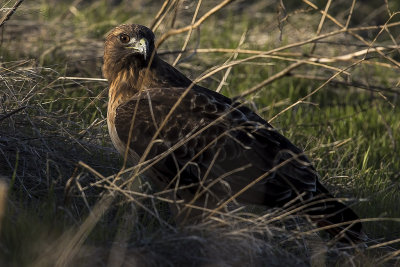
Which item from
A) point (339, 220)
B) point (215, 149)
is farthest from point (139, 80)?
point (339, 220)

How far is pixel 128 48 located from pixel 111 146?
2.22 feet

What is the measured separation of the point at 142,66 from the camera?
15.2ft

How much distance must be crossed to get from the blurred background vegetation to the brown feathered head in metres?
0.20

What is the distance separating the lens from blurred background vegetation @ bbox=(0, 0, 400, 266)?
3338 mm

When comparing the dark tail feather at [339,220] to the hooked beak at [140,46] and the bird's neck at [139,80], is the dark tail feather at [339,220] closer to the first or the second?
the bird's neck at [139,80]

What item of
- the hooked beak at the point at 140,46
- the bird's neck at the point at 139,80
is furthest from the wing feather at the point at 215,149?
Answer: the hooked beak at the point at 140,46

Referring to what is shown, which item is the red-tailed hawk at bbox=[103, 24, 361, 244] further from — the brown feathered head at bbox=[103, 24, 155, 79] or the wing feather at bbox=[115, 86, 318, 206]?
the brown feathered head at bbox=[103, 24, 155, 79]

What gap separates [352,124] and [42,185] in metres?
3.07

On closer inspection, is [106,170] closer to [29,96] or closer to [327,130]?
[29,96]

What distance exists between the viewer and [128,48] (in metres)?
4.66

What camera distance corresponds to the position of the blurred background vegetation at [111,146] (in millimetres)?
3338

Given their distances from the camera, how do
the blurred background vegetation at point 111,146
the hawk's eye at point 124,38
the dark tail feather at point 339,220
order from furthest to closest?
1. the hawk's eye at point 124,38
2. the dark tail feather at point 339,220
3. the blurred background vegetation at point 111,146

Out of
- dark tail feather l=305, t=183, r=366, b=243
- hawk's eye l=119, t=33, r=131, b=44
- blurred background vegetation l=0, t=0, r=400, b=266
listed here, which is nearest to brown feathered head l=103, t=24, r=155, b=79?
hawk's eye l=119, t=33, r=131, b=44

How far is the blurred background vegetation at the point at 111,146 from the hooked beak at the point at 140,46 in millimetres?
207
